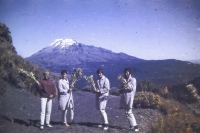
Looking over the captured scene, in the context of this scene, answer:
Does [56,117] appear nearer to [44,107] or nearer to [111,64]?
[44,107]

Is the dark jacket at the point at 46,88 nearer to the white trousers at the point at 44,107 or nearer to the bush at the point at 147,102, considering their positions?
the white trousers at the point at 44,107

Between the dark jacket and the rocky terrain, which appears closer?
the dark jacket

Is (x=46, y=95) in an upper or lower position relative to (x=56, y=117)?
upper

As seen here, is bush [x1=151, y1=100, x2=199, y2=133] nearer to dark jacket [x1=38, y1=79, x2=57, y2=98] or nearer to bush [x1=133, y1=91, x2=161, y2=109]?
bush [x1=133, y1=91, x2=161, y2=109]

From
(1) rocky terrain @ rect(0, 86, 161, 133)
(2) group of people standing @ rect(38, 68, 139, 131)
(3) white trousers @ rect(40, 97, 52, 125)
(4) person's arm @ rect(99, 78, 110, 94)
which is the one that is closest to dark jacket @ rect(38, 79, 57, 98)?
(2) group of people standing @ rect(38, 68, 139, 131)

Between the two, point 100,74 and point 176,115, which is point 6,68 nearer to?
point 100,74

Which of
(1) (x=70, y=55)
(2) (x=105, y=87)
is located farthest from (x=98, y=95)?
(1) (x=70, y=55)

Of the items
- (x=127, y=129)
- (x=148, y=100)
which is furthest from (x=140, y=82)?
(x=127, y=129)

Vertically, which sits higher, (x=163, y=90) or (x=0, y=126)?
(x=163, y=90)
